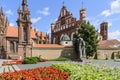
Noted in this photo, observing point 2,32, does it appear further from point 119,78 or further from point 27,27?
point 119,78

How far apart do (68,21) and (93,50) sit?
1987cm

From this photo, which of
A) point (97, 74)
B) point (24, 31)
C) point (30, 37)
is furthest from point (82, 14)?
point (97, 74)

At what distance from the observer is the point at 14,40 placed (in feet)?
173

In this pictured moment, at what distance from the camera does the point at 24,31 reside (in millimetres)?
45906

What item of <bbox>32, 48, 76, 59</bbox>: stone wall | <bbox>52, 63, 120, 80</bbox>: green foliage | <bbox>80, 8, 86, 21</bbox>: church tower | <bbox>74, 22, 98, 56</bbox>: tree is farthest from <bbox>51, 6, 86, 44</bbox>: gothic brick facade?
<bbox>52, 63, 120, 80</bbox>: green foliage

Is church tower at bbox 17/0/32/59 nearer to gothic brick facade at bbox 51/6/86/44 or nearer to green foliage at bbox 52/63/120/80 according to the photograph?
gothic brick facade at bbox 51/6/86/44

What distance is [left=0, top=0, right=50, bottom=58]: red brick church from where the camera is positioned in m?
44.2

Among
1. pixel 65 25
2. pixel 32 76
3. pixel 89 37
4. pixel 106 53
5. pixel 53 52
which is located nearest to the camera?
pixel 32 76

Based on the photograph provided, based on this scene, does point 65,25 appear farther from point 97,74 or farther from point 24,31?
point 97,74

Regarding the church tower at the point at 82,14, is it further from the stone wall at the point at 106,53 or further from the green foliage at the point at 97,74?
the green foliage at the point at 97,74

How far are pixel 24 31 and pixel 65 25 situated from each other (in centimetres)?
1894

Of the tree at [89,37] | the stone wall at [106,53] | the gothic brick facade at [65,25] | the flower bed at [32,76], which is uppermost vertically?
the gothic brick facade at [65,25]

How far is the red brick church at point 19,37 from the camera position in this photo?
145ft

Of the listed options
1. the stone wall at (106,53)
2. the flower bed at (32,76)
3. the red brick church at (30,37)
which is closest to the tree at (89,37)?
the red brick church at (30,37)
